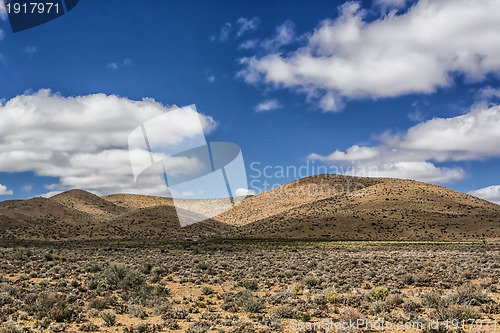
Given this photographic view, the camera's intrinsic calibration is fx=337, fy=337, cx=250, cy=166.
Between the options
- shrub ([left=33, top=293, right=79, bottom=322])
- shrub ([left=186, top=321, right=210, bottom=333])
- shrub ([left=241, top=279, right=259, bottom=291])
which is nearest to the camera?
shrub ([left=186, top=321, right=210, bottom=333])

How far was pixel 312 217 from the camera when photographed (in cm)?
9125

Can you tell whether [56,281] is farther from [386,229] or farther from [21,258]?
[386,229]

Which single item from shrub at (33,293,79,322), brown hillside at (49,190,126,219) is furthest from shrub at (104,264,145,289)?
brown hillside at (49,190,126,219)

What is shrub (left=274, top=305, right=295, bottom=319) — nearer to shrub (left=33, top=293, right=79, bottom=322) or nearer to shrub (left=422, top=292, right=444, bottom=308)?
shrub (left=422, top=292, right=444, bottom=308)

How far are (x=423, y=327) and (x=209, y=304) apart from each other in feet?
29.8

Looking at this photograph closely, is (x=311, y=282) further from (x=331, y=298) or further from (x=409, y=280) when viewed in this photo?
(x=409, y=280)

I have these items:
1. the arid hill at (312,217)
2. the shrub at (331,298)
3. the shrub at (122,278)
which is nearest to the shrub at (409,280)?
the shrub at (331,298)

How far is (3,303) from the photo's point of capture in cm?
1490

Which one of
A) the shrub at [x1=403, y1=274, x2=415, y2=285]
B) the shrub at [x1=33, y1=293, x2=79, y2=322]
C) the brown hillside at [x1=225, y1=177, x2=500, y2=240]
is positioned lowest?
the shrub at [x1=403, y1=274, x2=415, y2=285]

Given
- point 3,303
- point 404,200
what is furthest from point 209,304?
point 404,200

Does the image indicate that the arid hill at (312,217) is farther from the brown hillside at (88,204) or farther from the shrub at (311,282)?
the shrub at (311,282)

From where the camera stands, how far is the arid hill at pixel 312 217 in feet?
249

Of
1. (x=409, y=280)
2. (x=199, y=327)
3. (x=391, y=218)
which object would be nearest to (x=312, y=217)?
(x=391, y=218)

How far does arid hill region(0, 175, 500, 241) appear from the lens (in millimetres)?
75750
